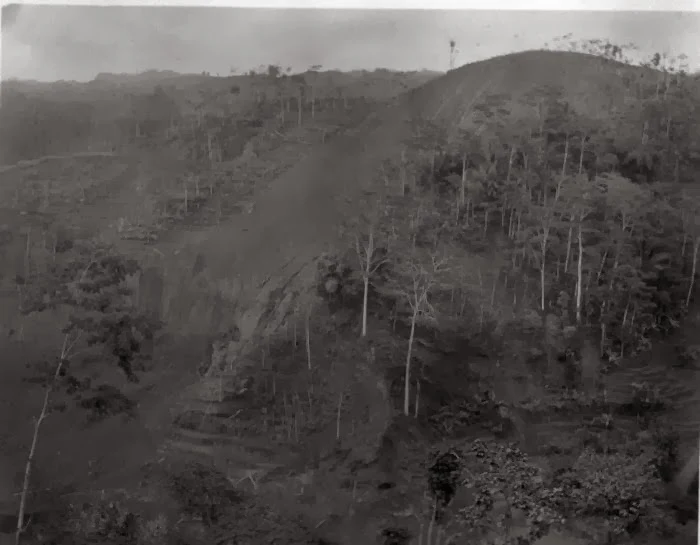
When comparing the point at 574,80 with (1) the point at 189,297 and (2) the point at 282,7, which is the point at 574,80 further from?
(1) the point at 189,297

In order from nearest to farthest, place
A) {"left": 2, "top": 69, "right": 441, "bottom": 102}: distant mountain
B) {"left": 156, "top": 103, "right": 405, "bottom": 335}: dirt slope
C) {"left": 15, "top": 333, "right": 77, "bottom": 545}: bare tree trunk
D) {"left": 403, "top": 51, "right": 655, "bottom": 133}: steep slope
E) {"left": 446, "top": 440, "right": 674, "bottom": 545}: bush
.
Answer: {"left": 446, "top": 440, "right": 674, "bottom": 545}: bush, {"left": 15, "top": 333, "right": 77, "bottom": 545}: bare tree trunk, {"left": 156, "top": 103, "right": 405, "bottom": 335}: dirt slope, {"left": 403, "top": 51, "right": 655, "bottom": 133}: steep slope, {"left": 2, "top": 69, "right": 441, "bottom": 102}: distant mountain

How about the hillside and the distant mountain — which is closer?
the hillside

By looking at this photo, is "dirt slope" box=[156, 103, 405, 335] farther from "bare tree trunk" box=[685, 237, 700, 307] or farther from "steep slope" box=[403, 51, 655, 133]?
"bare tree trunk" box=[685, 237, 700, 307]

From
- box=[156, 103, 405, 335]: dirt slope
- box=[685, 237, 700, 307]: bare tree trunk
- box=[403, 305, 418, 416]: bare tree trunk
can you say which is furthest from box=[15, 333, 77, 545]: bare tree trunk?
box=[685, 237, 700, 307]: bare tree trunk

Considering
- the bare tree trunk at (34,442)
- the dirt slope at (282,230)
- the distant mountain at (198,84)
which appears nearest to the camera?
the bare tree trunk at (34,442)

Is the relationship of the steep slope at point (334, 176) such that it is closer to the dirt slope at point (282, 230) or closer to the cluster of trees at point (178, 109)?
the dirt slope at point (282, 230)

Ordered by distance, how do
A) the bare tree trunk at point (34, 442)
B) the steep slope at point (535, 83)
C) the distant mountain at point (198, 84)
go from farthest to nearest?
1. the distant mountain at point (198, 84)
2. the steep slope at point (535, 83)
3. the bare tree trunk at point (34, 442)

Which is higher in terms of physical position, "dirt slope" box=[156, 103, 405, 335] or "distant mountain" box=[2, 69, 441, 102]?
"distant mountain" box=[2, 69, 441, 102]

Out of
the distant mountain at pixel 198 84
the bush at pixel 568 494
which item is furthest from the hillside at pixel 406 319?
the distant mountain at pixel 198 84

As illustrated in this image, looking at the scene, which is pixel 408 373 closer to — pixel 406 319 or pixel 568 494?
pixel 406 319

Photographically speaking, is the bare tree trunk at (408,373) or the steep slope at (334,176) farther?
the steep slope at (334,176)
